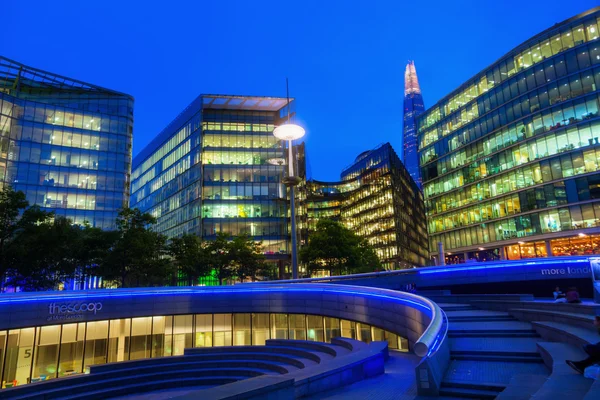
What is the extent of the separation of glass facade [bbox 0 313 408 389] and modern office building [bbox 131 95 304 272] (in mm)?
43703

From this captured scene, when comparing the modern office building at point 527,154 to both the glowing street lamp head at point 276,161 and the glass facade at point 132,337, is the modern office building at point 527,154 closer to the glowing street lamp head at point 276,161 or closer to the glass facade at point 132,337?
the glowing street lamp head at point 276,161

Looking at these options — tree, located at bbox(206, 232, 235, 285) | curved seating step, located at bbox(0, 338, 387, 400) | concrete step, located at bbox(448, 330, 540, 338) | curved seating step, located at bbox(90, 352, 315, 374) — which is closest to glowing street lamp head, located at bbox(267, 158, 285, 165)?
tree, located at bbox(206, 232, 235, 285)

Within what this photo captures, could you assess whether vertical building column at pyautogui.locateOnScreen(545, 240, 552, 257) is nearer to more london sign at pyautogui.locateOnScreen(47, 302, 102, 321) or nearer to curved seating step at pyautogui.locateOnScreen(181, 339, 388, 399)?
curved seating step at pyautogui.locateOnScreen(181, 339, 388, 399)

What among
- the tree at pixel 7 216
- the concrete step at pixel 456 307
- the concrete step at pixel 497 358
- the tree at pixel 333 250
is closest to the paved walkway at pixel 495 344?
the concrete step at pixel 497 358

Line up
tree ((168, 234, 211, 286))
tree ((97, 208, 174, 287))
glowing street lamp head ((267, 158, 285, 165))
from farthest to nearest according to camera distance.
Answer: glowing street lamp head ((267, 158, 285, 165)) < tree ((168, 234, 211, 286)) < tree ((97, 208, 174, 287))

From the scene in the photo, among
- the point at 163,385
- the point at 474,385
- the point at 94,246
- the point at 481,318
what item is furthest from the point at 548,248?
the point at 474,385

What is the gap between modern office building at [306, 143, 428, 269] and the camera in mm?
118375

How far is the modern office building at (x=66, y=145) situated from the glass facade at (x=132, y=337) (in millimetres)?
35817

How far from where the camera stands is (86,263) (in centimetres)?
4225

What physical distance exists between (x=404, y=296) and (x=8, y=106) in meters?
68.1

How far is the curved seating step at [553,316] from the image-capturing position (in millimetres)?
11663

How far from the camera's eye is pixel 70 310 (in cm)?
2519

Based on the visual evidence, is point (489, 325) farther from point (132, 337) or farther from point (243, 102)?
point (243, 102)

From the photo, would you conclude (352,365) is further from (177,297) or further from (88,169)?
(88,169)
